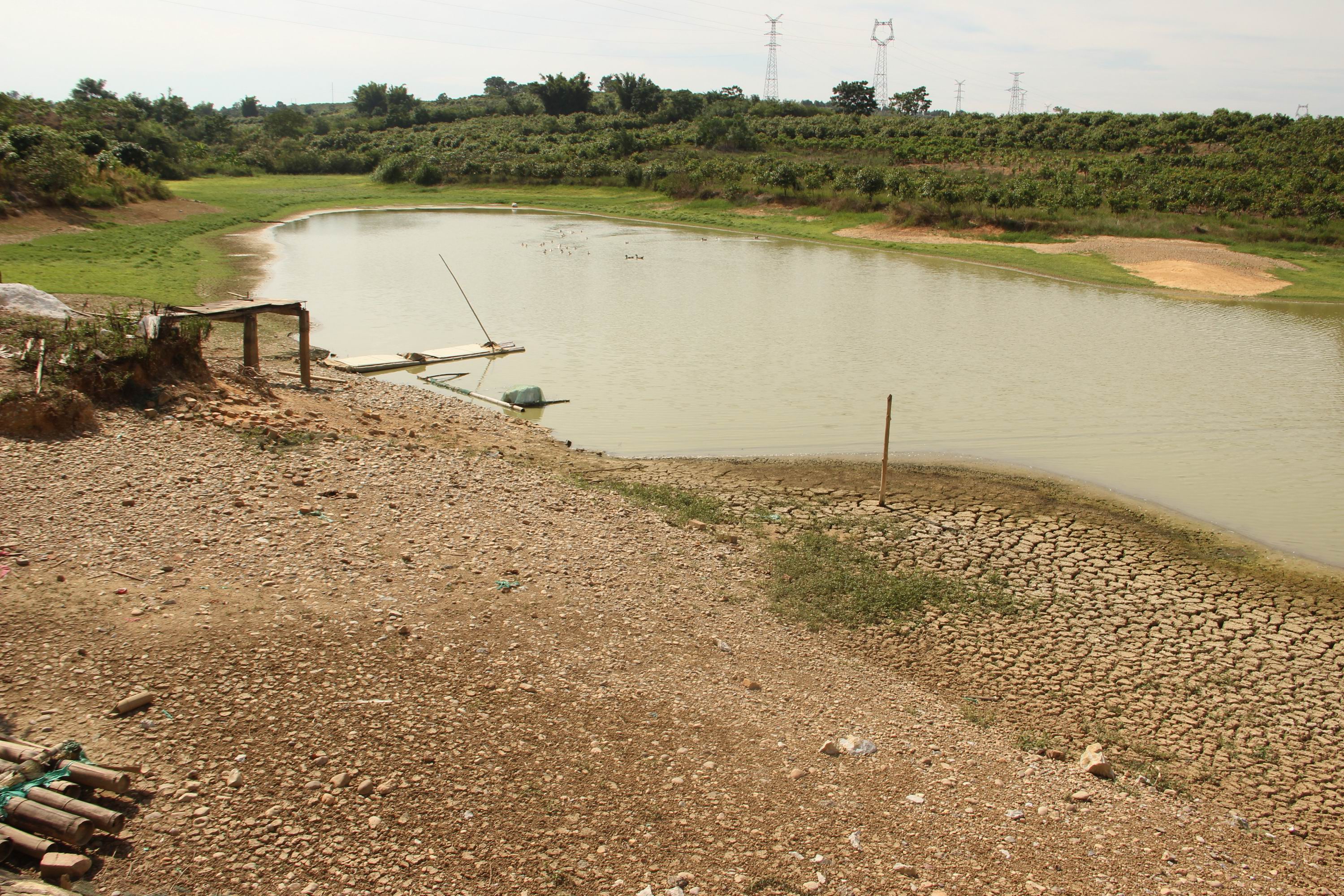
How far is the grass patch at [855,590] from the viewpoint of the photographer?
Answer: 892 centimetres

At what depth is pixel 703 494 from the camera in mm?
11867

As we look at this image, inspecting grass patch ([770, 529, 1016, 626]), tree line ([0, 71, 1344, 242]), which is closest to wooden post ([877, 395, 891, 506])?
grass patch ([770, 529, 1016, 626])

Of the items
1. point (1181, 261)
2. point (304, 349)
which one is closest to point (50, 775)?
point (304, 349)

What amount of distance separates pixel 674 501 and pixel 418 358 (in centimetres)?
925

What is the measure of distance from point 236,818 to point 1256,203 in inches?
1782

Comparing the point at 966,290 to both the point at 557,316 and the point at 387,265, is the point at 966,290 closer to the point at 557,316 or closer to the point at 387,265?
the point at 557,316

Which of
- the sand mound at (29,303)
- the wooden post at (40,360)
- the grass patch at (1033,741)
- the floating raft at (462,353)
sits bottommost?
the grass patch at (1033,741)

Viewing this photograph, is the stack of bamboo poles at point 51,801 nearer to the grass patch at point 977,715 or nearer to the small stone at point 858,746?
the small stone at point 858,746

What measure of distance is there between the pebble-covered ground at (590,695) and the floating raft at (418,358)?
6.90 metres

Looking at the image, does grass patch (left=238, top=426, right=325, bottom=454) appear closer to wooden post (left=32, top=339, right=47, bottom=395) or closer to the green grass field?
wooden post (left=32, top=339, right=47, bottom=395)

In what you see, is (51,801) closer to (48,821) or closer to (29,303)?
(48,821)

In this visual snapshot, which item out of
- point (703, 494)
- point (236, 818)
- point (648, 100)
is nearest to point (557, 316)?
point (703, 494)

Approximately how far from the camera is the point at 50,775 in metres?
5.12

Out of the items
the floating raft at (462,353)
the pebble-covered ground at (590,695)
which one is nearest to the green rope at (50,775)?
the pebble-covered ground at (590,695)
